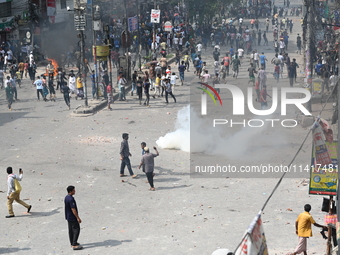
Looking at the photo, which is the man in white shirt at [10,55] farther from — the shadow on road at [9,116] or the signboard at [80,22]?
the signboard at [80,22]

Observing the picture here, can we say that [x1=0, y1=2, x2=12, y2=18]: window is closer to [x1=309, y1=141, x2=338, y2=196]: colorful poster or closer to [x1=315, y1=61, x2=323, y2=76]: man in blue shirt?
[x1=315, y1=61, x2=323, y2=76]: man in blue shirt

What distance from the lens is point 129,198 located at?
49.8 ft

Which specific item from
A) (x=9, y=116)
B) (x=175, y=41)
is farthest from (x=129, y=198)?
(x=175, y=41)

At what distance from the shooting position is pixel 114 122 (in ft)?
77.0

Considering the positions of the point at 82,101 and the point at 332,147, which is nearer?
the point at 332,147

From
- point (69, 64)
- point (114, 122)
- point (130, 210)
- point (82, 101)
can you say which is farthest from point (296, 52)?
point (130, 210)

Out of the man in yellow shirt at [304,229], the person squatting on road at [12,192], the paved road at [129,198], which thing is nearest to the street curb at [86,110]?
the paved road at [129,198]

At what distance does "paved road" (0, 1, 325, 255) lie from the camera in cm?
1227

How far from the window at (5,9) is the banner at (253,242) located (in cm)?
3535

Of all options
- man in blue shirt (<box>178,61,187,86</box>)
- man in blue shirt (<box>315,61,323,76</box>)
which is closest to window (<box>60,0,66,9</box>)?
man in blue shirt (<box>178,61,187,86</box>)

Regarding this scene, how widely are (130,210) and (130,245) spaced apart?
2190 mm

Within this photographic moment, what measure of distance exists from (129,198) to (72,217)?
11.1ft

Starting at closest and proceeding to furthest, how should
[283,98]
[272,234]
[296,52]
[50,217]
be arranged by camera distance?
[272,234], [50,217], [283,98], [296,52]

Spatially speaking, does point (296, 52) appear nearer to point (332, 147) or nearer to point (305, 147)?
point (305, 147)
